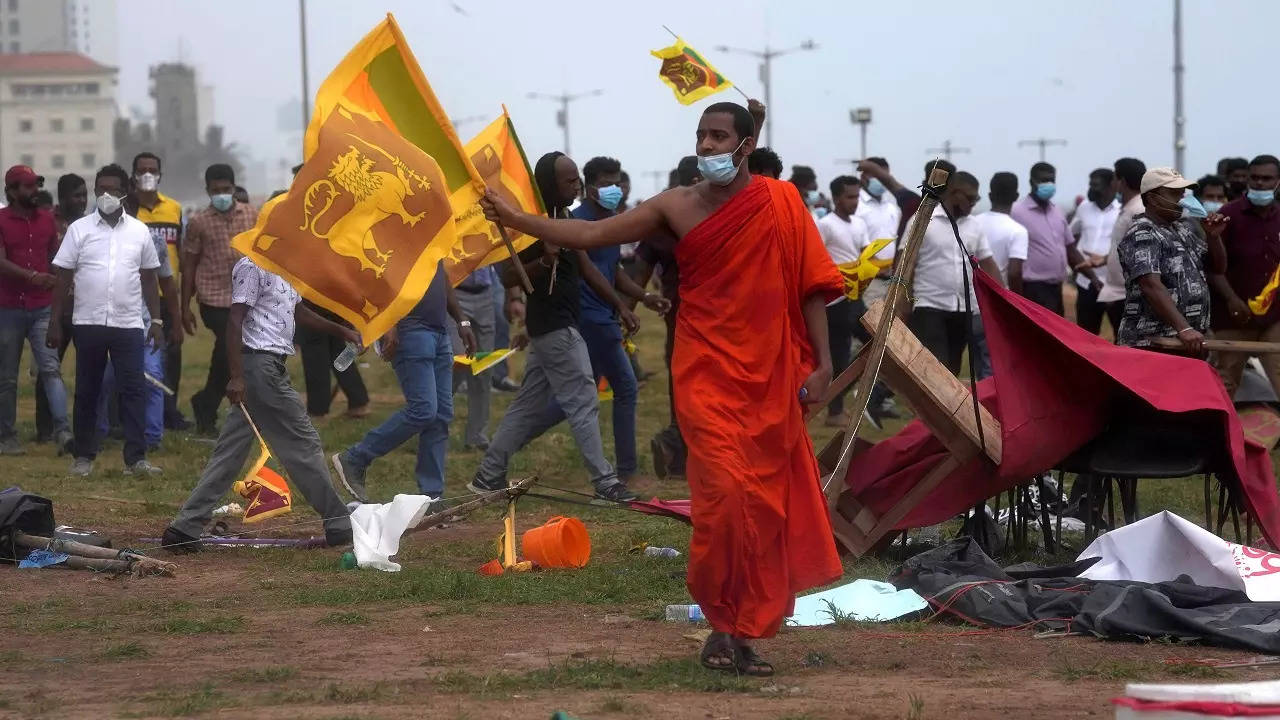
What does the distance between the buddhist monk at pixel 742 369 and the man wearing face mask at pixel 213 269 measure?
28.2ft

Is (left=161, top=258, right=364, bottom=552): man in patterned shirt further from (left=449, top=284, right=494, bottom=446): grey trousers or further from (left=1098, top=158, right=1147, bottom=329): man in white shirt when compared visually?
(left=1098, top=158, right=1147, bottom=329): man in white shirt

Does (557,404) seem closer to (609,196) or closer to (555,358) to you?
(555,358)

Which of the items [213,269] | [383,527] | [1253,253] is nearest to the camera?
[383,527]

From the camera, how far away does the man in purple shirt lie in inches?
602

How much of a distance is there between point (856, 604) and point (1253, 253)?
6623 millimetres

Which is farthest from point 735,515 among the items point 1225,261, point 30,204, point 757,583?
point 30,204


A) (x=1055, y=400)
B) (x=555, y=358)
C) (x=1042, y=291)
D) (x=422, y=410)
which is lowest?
(x=422, y=410)

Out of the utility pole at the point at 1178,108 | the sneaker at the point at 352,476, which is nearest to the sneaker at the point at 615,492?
the sneaker at the point at 352,476

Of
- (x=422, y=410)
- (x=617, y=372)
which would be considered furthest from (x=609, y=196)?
(x=422, y=410)

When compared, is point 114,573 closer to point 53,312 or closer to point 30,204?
point 53,312

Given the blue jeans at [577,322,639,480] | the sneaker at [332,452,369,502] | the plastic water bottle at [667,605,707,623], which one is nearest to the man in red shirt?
the sneaker at [332,452,369,502]

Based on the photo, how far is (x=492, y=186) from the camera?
10.3 m

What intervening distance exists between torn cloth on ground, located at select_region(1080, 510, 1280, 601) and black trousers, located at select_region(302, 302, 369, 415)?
365 inches

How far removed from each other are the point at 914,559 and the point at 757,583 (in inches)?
74.3
